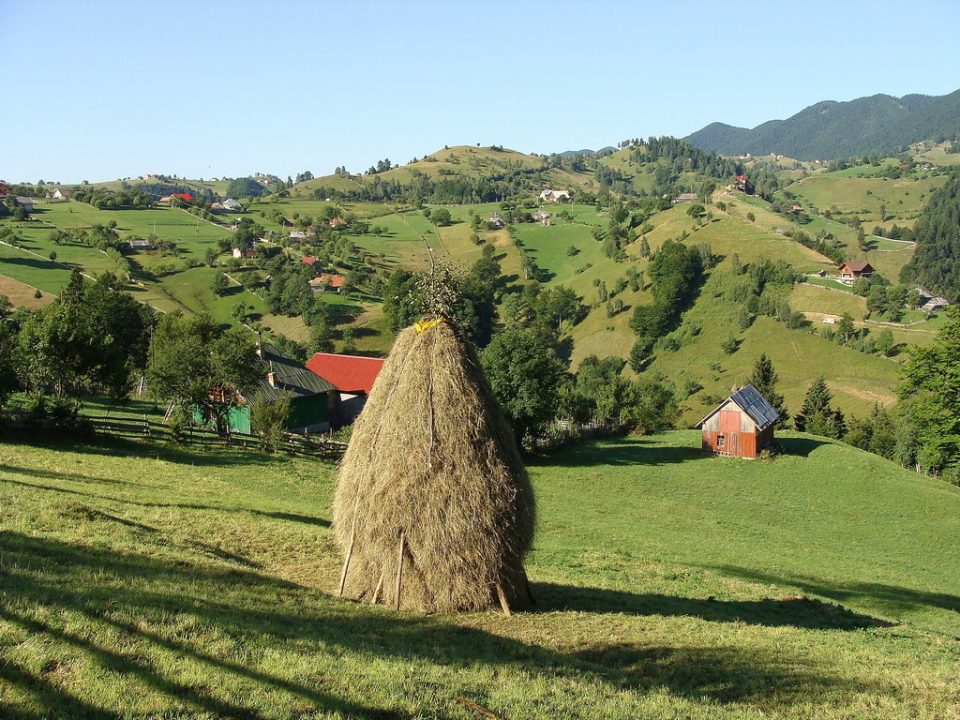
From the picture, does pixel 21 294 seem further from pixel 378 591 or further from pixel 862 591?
pixel 862 591

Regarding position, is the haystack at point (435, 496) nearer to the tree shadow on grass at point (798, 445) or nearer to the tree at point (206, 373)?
the tree at point (206, 373)

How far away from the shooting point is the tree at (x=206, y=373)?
142 feet

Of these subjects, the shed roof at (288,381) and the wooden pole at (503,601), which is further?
the shed roof at (288,381)

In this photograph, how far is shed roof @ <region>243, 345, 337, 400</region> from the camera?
53213 mm

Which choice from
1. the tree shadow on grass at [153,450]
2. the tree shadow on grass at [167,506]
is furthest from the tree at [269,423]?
the tree shadow on grass at [167,506]

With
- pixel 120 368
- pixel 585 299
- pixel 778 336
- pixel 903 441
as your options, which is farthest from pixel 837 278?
pixel 120 368

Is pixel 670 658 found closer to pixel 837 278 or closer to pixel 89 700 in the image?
pixel 89 700

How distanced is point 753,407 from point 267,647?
1919 inches

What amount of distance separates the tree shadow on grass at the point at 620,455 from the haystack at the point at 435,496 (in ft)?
122

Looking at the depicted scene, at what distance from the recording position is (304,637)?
10.8m

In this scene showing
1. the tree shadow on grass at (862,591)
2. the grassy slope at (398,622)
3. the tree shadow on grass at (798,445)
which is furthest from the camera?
the tree shadow on grass at (798,445)

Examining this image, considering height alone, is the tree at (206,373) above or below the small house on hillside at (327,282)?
below

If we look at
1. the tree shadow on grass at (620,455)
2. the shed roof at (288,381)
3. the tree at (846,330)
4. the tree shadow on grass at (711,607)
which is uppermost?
the tree at (846,330)

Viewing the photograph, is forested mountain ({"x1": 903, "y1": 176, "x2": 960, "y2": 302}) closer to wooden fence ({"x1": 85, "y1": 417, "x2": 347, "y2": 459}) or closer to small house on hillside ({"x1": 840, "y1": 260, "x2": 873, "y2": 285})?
small house on hillside ({"x1": 840, "y1": 260, "x2": 873, "y2": 285})
